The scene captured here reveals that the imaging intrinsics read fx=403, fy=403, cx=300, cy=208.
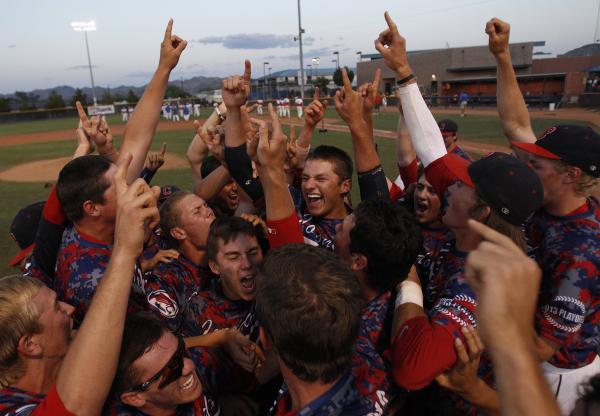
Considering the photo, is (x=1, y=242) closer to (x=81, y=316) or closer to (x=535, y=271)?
(x=81, y=316)

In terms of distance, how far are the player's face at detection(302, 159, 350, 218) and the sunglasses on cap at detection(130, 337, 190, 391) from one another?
71.7 inches

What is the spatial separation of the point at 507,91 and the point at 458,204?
148 centimetres


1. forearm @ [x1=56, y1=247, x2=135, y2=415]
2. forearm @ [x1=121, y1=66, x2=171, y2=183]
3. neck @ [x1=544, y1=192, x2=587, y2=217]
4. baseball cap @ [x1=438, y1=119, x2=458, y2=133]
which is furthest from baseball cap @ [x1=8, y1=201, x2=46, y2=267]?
baseball cap @ [x1=438, y1=119, x2=458, y2=133]

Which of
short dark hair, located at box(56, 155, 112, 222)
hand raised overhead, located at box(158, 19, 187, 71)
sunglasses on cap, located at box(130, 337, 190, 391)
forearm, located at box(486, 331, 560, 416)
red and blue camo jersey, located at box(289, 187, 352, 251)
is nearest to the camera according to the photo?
forearm, located at box(486, 331, 560, 416)

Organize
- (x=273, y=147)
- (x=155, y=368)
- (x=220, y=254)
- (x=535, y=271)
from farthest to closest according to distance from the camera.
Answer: (x=220, y=254) → (x=273, y=147) → (x=155, y=368) → (x=535, y=271)

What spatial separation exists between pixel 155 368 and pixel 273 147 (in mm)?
1199

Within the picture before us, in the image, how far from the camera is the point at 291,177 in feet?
13.4

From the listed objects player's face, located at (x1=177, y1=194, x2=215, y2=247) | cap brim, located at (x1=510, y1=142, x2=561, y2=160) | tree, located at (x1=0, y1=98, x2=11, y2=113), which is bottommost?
player's face, located at (x1=177, y1=194, x2=215, y2=247)

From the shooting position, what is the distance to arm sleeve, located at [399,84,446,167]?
268 cm

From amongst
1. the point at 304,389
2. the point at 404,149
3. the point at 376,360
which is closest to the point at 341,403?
the point at 304,389

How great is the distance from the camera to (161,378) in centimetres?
178

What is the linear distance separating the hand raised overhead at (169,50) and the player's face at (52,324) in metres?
1.95

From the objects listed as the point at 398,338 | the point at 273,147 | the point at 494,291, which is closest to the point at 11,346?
the point at 273,147

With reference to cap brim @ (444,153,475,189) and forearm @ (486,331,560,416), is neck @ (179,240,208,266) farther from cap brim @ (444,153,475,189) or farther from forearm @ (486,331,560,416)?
forearm @ (486,331,560,416)
